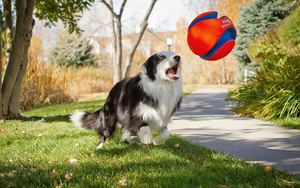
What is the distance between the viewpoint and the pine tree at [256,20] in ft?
51.8

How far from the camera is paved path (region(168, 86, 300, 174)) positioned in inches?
119

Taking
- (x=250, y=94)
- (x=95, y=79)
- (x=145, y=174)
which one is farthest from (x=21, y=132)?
(x=95, y=79)

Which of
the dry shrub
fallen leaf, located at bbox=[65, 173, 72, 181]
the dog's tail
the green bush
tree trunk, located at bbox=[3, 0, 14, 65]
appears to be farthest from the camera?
the dry shrub

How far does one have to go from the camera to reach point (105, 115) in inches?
149

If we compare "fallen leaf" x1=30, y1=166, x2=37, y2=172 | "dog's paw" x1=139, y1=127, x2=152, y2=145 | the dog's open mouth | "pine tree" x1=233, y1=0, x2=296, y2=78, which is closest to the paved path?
"dog's paw" x1=139, y1=127, x2=152, y2=145

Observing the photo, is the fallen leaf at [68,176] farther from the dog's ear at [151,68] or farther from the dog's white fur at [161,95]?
the dog's ear at [151,68]

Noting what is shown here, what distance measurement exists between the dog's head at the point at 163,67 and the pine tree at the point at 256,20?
13542mm

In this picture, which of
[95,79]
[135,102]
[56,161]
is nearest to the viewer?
[56,161]

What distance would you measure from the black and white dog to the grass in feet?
0.77

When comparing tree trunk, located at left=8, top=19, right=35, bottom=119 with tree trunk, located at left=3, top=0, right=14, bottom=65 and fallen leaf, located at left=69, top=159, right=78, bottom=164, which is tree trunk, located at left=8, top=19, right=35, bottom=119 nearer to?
tree trunk, located at left=3, top=0, right=14, bottom=65

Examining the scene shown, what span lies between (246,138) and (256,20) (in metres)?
15.2

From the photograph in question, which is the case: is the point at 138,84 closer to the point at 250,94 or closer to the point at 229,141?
the point at 229,141

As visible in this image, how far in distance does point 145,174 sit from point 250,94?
16.4ft

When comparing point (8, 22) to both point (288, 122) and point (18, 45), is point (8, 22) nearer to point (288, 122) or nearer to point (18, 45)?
point (18, 45)
